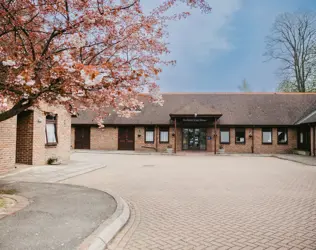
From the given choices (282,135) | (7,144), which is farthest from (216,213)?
(282,135)

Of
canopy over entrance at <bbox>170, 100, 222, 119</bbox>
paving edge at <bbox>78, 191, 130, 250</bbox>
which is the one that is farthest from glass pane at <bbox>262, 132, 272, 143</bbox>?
paving edge at <bbox>78, 191, 130, 250</bbox>

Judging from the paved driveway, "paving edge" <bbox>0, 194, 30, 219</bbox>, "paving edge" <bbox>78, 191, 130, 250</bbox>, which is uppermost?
"paving edge" <bbox>0, 194, 30, 219</bbox>

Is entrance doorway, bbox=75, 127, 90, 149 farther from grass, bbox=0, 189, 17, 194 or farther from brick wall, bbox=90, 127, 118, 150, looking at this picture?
grass, bbox=0, 189, 17, 194

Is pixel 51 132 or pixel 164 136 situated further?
pixel 164 136

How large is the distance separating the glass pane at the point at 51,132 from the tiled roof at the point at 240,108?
10.2 metres

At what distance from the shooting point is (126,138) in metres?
27.3

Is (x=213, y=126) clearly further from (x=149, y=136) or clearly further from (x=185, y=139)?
(x=149, y=136)

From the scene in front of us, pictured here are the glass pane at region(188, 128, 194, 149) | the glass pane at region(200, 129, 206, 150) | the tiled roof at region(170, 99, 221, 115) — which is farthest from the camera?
the glass pane at region(188, 128, 194, 149)

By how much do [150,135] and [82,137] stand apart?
7.00 m

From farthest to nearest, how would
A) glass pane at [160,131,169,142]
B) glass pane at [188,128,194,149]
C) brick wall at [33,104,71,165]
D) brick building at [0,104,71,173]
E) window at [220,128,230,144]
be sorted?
glass pane at [188,128,194,149] < glass pane at [160,131,169,142] < window at [220,128,230,144] < brick wall at [33,104,71,165] < brick building at [0,104,71,173]

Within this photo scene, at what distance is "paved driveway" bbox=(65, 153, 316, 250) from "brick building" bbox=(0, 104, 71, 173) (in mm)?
2897

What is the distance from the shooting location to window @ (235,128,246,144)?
25.5 meters

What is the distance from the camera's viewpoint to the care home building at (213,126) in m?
25.1

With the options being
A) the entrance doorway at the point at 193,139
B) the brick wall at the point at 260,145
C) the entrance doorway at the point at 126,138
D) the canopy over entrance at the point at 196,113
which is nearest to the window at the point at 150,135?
the entrance doorway at the point at 126,138
